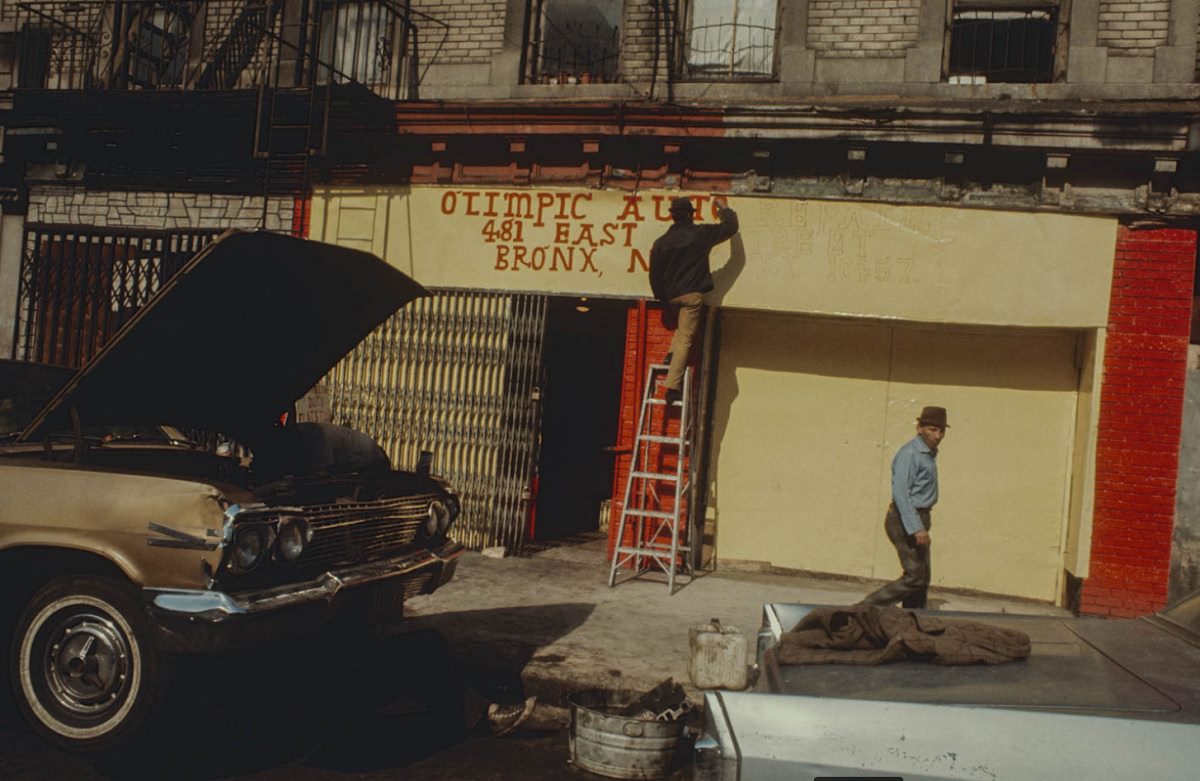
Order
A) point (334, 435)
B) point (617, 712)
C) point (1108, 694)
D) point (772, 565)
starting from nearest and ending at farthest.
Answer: point (1108, 694) < point (617, 712) < point (334, 435) < point (772, 565)

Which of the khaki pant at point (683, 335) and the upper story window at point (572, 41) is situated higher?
the upper story window at point (572, 41)

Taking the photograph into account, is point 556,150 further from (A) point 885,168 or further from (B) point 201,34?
(B) point 201,34

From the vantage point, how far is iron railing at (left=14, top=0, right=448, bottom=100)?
1105 cm

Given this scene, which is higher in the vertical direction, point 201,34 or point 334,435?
point 201,34

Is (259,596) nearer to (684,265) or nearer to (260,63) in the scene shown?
(684,265)

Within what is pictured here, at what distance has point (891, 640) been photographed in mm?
3160

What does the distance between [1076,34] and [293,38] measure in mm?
8455

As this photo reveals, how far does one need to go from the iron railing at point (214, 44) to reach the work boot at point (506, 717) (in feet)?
24.9

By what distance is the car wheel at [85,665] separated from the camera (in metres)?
4.32

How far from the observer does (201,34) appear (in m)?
11.9

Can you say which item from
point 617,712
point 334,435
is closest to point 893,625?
point 617,712

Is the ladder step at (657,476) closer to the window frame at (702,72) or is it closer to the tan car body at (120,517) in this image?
the window frame at (702,72)

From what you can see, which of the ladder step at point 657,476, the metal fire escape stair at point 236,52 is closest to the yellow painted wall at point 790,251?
the ladder step at point 657,476

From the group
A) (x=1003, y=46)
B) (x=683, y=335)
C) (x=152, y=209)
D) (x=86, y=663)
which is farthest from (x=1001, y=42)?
(x=152, y=209)
